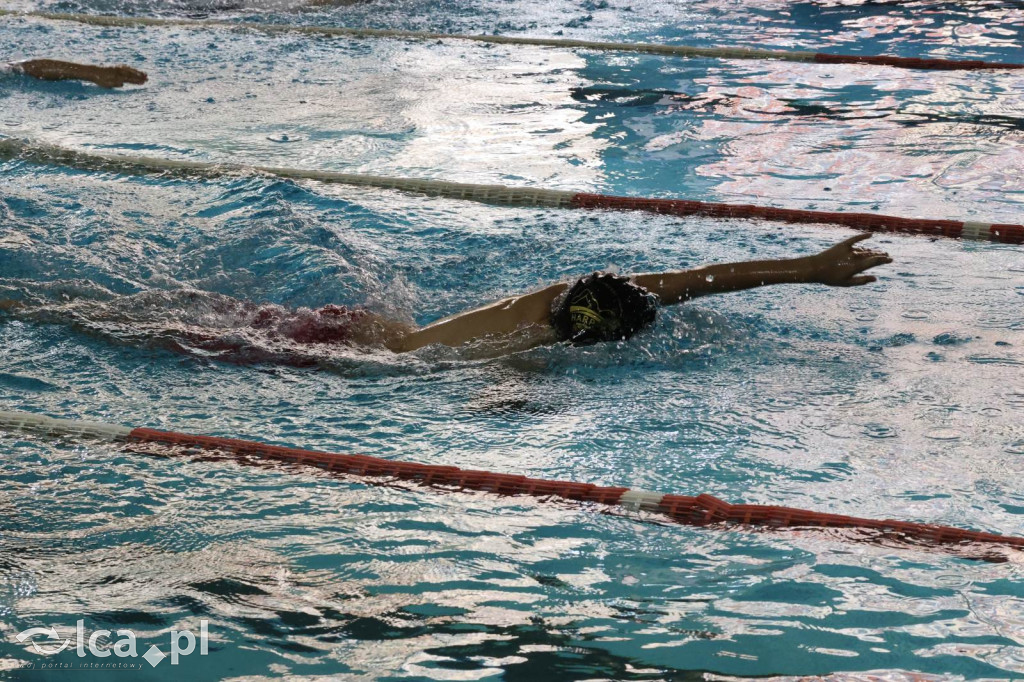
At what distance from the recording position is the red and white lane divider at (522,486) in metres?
2.38

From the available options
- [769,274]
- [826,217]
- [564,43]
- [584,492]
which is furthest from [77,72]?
[584,492]

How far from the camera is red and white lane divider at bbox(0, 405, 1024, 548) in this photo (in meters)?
2.38

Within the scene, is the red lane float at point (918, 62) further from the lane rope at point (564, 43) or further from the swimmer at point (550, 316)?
the swimmer at point (550, 316)

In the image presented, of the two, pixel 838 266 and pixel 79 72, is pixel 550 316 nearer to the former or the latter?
pixel 838 266

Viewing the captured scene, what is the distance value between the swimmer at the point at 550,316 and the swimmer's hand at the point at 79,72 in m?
4.06

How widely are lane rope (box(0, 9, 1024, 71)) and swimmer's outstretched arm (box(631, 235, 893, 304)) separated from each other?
15.3 feet

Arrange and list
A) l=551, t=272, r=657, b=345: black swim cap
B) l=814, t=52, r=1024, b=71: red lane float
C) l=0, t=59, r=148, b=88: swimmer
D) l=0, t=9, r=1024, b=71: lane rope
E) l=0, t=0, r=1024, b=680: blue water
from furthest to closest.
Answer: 1. l=0, t=9, r=1024, b=71: lane rope
2. l=814, t=52, r=1024, b=71: red lane float
3. l=0, t=59, r=148, b=88: swimmer
4. l=551, t=272, r=657, b=345: black swim cap
5. l=0, t=0, r=1024, b=680: blue water

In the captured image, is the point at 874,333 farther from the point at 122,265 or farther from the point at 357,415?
the point at 122,265

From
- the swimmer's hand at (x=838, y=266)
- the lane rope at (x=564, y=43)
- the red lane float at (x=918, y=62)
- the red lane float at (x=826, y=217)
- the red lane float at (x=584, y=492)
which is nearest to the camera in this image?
the red lane float at (x=584, y=492)

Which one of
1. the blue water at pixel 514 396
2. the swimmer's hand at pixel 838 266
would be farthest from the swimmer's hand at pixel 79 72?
the swimmer's hand at pixel 838 266

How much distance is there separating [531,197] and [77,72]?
398 cm

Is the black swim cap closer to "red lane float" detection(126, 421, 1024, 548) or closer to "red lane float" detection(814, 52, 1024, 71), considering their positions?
"red lane float" detection(126, 421, 1024, 548)

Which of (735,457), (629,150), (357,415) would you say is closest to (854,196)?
(629,150)

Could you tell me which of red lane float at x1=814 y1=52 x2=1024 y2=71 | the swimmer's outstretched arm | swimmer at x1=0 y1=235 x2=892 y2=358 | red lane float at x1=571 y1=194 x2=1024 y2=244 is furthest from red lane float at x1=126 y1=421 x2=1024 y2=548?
red lane float at x1=814 y1=52 x2=1024 y2=71
